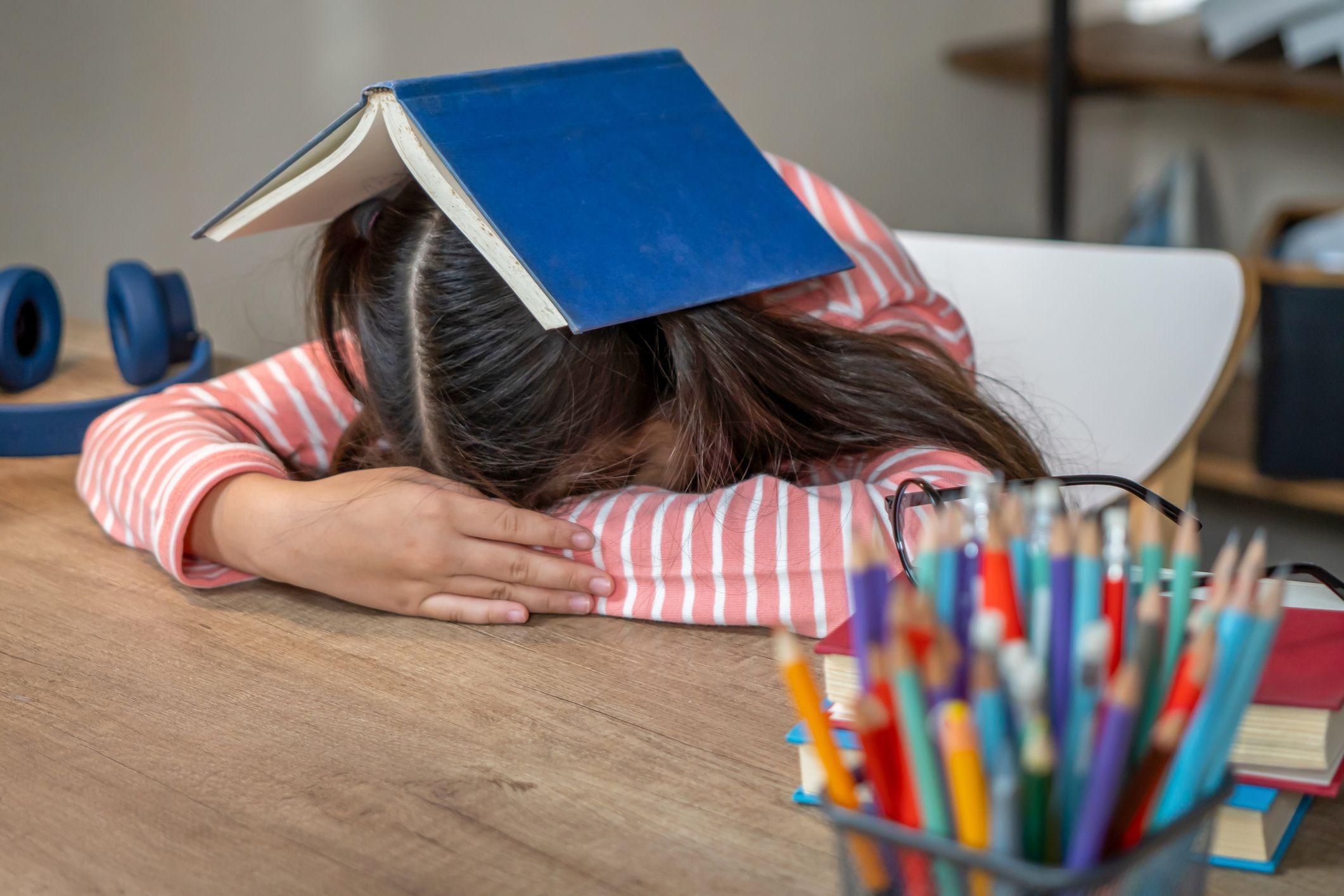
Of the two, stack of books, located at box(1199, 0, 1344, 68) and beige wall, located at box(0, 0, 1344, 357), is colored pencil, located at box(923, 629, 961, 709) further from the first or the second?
stack of books, located at box(1199, 0, 1344, 68)

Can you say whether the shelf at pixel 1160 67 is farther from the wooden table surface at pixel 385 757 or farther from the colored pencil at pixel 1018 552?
the colored pencil at pixel 1018 552

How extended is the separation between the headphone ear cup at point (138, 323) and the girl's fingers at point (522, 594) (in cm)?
50

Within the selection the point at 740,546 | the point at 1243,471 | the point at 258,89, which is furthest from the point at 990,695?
the point at 1243,471

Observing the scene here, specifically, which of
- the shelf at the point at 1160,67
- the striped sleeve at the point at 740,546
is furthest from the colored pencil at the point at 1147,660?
the shelf at the point at 1160,67

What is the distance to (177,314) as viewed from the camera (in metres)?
1.06

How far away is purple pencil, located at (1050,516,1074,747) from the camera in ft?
0.98

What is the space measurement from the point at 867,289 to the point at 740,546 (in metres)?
0.26

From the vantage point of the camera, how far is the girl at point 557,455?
0.66 metres

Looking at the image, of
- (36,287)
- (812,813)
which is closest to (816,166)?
(36,287)

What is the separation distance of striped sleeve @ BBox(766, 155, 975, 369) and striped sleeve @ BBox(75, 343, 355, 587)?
0.34 meters

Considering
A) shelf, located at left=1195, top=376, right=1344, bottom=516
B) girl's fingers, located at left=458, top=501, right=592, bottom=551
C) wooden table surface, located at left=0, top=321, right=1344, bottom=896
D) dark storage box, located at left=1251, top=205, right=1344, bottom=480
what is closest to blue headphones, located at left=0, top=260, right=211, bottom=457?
wooden table surface, located at left=0, top=321, right=1344, bottom=896

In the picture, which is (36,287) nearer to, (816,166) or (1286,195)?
(816,166)

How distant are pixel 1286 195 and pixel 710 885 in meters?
2.43

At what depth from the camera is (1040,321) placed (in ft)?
3.30
